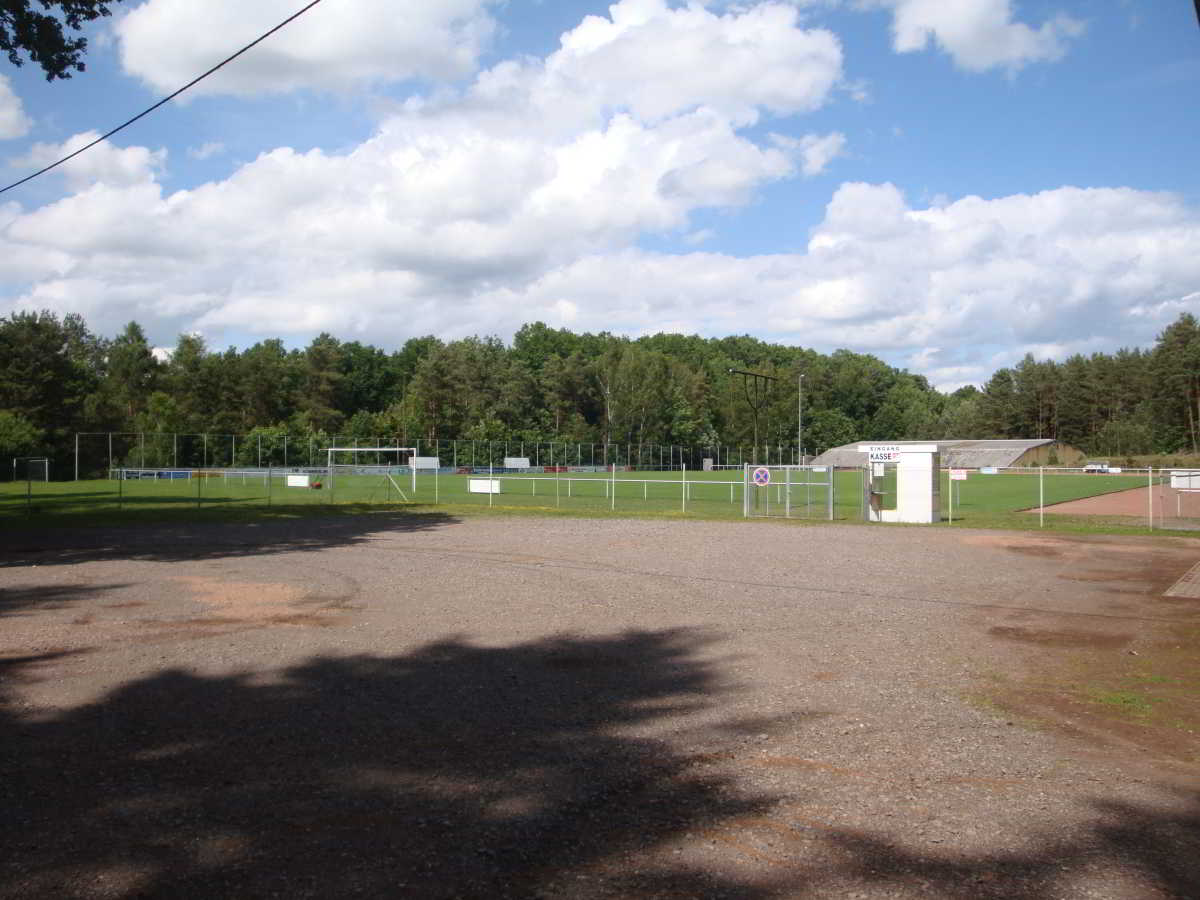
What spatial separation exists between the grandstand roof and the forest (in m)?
6.44

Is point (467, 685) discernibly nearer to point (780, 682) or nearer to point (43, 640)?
point (780, 682)

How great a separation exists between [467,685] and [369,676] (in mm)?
994

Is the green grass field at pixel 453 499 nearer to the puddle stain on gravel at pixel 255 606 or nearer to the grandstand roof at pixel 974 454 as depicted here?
the puddle stain on gravel at pixel 255 606

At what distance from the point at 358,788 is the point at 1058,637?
8.65m

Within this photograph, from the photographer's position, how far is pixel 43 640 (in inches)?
389

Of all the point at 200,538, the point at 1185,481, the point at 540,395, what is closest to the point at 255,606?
the point at 200,538

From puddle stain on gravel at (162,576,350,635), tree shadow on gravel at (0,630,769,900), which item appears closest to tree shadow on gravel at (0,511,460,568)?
puddle stain on gravel at (162,576,350,635)

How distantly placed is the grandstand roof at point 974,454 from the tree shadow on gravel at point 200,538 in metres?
83.2


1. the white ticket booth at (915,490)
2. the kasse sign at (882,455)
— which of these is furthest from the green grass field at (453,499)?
the kasse sign at (882,455)

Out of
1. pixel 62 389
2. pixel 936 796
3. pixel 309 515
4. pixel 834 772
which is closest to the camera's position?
pixel 936 796

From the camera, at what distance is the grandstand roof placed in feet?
342

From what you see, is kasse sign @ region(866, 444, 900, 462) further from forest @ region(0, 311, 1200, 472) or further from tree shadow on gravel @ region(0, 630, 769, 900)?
forest @ region(0, 311, 1200, 472)

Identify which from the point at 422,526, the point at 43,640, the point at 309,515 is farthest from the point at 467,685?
the point at 309,515

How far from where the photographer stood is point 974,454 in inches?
4215
